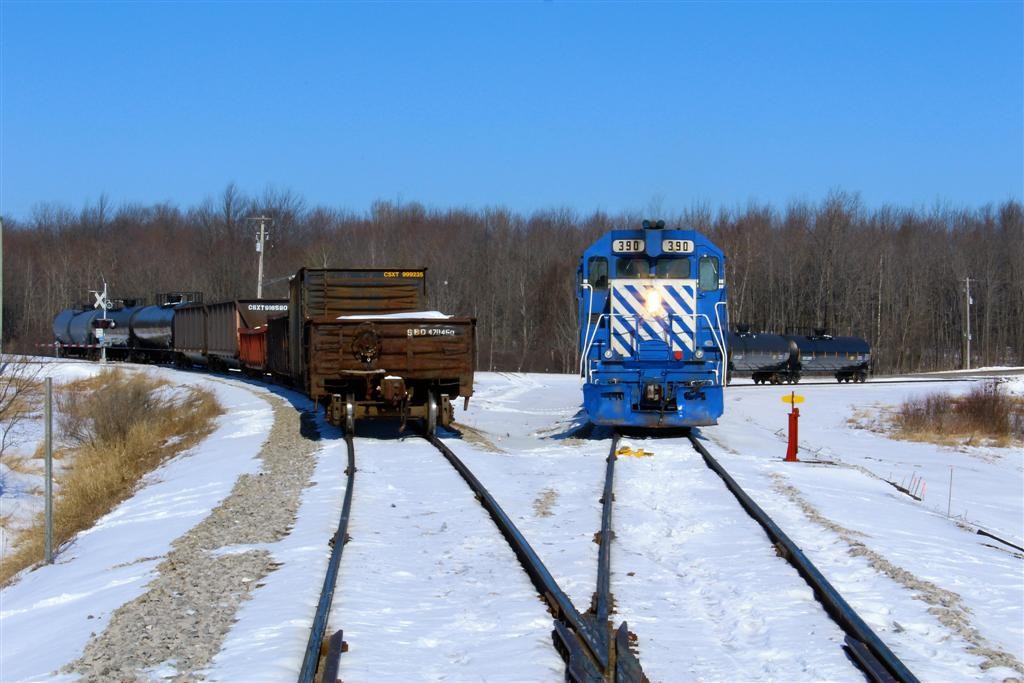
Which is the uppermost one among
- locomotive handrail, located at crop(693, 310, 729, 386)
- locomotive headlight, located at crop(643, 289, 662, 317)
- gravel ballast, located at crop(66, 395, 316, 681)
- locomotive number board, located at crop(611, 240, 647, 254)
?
locomotive number board, located at crop(611, 240, 647, 254)

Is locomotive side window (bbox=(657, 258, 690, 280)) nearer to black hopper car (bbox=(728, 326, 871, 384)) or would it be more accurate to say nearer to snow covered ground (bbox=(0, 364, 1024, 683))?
snow covered ground (bbox=(0, 364, 1024, 683))

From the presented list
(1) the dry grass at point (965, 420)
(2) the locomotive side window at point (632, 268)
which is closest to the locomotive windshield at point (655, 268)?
(2) the locomotive side window at point (632, 268)

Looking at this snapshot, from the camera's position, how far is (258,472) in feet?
47.8

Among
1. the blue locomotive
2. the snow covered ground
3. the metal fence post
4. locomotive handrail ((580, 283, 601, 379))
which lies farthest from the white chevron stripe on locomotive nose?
the metal fence post

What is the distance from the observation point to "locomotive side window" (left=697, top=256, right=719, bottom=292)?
1775 cm

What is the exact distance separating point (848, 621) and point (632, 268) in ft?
37.3

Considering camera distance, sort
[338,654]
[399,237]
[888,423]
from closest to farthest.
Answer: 1. [338,654]
2. [888,423]
3. [399,237]

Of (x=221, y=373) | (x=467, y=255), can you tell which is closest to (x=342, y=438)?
(x=221, y=373)

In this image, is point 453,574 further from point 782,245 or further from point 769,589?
point 782,245

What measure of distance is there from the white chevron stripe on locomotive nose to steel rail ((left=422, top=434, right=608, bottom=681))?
6.91 metres

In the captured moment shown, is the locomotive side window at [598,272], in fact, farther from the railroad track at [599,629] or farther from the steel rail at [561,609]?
the railroad track at [599,629]

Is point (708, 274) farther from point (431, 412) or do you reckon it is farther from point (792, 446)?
point (431, 412)

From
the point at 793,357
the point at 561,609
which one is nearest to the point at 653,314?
the point at 561,609

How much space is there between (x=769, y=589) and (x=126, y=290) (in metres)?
104
